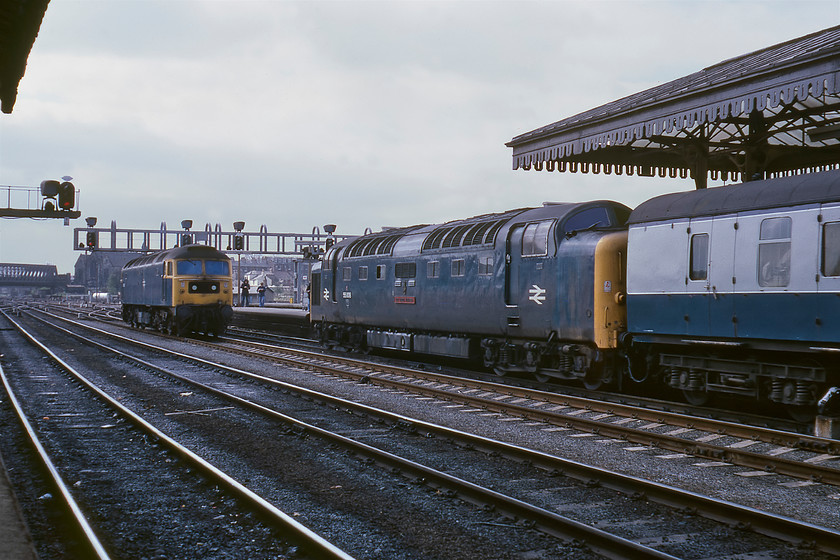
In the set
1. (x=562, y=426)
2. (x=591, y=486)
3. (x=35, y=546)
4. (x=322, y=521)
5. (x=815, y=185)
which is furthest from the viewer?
(x=562, y=426)

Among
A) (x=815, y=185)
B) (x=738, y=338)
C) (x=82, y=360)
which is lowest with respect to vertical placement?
(x=82, y=360)

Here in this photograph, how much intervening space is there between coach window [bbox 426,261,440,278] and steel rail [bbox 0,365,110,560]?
366 inches

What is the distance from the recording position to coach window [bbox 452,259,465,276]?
1800 centimetres

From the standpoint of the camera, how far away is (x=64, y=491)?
7.61m

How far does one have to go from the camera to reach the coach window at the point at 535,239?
1545 cm

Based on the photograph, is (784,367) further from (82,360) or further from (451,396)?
(82,360)

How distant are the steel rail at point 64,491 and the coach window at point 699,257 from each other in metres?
8.97

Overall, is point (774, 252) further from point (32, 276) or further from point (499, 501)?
point (32, 276)

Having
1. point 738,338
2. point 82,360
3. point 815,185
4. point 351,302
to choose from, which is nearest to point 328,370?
point 351,302

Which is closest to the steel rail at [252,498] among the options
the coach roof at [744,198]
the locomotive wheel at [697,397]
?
the locomotive wheel at [697,397]

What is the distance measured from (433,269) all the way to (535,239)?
12.9 feet

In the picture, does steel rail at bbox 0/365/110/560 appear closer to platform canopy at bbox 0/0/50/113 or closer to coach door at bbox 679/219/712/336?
platform canopy at bbox 0/0/50/113

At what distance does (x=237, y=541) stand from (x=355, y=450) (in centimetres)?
333

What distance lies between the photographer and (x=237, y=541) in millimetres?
6344
